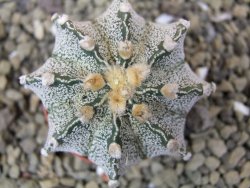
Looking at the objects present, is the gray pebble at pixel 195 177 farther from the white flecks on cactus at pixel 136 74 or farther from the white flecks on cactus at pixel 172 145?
the white flecks on cactus at pixel 136 74

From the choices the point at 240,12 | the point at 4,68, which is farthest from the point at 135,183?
the point at 240,12

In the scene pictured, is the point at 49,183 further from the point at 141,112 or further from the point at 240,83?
the point at 240,83

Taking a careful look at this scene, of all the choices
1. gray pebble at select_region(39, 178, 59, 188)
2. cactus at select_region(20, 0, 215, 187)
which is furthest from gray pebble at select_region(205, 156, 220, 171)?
gray pebble at select_region(39, 178, 59, 188)

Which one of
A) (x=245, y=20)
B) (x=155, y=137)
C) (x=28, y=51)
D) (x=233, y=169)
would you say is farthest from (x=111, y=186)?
(x=245, y=20)

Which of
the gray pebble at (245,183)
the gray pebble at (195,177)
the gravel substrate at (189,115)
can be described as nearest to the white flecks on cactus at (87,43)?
the gravel substrate at (189,115)

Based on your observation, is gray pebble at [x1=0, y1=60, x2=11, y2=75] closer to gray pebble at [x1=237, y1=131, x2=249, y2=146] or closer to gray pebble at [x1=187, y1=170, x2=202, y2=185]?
gray pebble at [x1=187, y1=170, x2=202, y2=185]

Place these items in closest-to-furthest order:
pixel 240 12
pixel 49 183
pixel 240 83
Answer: pixel 49 183 < pixel 240 83 < pixel 240 12
